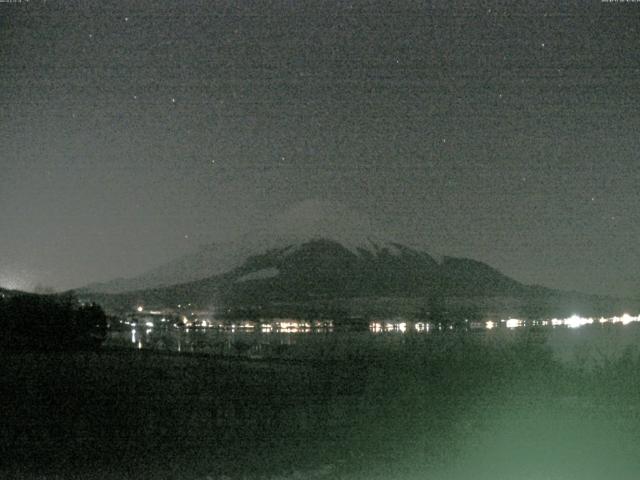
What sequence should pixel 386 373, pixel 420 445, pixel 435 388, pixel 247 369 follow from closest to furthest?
1. pixel 420 445
2. pixel 435 388
3. pixel 386 373
4. pixel 247 369

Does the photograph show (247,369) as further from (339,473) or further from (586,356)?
(339,473)

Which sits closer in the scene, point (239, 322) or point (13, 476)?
point (13, 476)

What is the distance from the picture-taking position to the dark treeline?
37.9m

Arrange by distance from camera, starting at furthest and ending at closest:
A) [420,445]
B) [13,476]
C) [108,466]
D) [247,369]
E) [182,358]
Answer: [182,358] → [247,369] → [420,445] → [108,466] → [13,476]

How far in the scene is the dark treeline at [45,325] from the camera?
3791 centimetres

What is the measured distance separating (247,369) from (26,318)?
52.2 ft

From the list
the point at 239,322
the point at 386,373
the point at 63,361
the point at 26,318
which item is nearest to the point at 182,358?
the point at 63,361

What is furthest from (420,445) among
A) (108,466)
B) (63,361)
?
(63,361)

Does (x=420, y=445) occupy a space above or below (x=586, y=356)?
below

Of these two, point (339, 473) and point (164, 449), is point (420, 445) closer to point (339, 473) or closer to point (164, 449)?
point (339, 473)

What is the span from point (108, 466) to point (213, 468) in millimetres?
1378

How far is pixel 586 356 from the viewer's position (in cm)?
1870

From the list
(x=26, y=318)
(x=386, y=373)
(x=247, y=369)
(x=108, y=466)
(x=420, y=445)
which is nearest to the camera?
(x=108, y=466)

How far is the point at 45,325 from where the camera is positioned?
130 ft
